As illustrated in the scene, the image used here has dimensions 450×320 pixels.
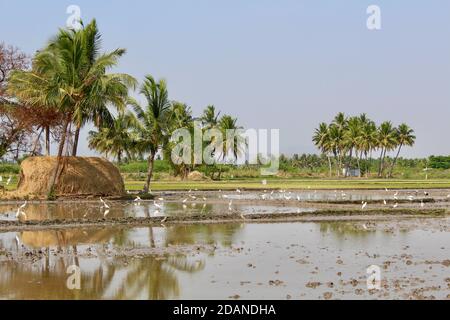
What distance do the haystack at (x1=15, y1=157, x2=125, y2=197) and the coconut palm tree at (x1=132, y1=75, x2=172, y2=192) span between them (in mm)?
6354

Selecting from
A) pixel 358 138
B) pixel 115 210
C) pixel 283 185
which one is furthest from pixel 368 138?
pixel 115 210

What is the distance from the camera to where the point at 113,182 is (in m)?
39.2

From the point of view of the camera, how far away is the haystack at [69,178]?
123 ft

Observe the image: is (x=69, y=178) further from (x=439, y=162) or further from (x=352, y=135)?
(x=439, y=162)

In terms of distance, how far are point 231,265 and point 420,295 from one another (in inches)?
185

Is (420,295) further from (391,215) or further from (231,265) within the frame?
(391,215)

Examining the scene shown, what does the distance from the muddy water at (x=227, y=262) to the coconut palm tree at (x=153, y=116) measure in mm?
23541

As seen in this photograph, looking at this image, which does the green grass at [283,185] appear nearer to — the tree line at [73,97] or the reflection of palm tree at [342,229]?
the tree line at [73,97]

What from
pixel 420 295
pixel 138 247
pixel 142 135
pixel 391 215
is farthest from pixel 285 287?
pixel 142 135

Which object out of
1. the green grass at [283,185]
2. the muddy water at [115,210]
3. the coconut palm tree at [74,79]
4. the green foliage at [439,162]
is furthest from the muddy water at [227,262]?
the green foliage at [439,162]

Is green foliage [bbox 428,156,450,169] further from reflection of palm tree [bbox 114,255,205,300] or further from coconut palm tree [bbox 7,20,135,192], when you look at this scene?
reflection of palm tree [bbox 114,255,205,300]

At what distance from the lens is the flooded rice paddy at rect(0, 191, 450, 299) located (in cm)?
1134

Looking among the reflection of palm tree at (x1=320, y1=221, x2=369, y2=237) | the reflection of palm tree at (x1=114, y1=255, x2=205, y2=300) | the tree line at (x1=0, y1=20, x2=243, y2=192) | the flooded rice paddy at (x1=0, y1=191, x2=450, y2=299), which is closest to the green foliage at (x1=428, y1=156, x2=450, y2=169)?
the tree line at (x1=0, y1=20, x2=243, y2=192)
